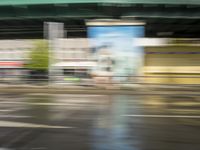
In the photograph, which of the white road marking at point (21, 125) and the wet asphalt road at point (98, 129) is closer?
the wet asphalt road at point (98, 129)

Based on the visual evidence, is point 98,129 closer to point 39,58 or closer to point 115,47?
point 115,47

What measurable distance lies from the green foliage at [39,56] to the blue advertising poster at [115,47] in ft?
31.3

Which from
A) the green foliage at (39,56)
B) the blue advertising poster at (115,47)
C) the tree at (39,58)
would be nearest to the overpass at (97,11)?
the blue advertising poster at (115,47)

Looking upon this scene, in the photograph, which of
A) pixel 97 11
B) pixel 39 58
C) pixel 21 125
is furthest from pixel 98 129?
pixel 39 58

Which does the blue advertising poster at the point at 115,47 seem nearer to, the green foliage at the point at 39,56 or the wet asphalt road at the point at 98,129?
the green foliage at the point at 39,56

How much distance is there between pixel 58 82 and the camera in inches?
1057

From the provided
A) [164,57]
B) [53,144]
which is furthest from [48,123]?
[164,57]

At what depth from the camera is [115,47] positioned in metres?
27.3

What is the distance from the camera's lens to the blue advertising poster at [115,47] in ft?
89.6

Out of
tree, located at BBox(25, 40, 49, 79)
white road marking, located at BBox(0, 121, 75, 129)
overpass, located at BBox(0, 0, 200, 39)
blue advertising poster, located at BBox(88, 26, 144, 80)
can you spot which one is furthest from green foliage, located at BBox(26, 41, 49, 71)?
white road marking, located at BBox(0, 121, 75, 129)

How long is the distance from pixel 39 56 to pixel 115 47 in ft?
41.6

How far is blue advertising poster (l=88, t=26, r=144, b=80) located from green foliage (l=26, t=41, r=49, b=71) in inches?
376

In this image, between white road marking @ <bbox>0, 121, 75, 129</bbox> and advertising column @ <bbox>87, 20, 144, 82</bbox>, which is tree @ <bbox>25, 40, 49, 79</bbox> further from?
white road marking @ <bbox>0, 121, 75, 129</bbox>

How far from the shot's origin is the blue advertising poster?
27.3 metres
